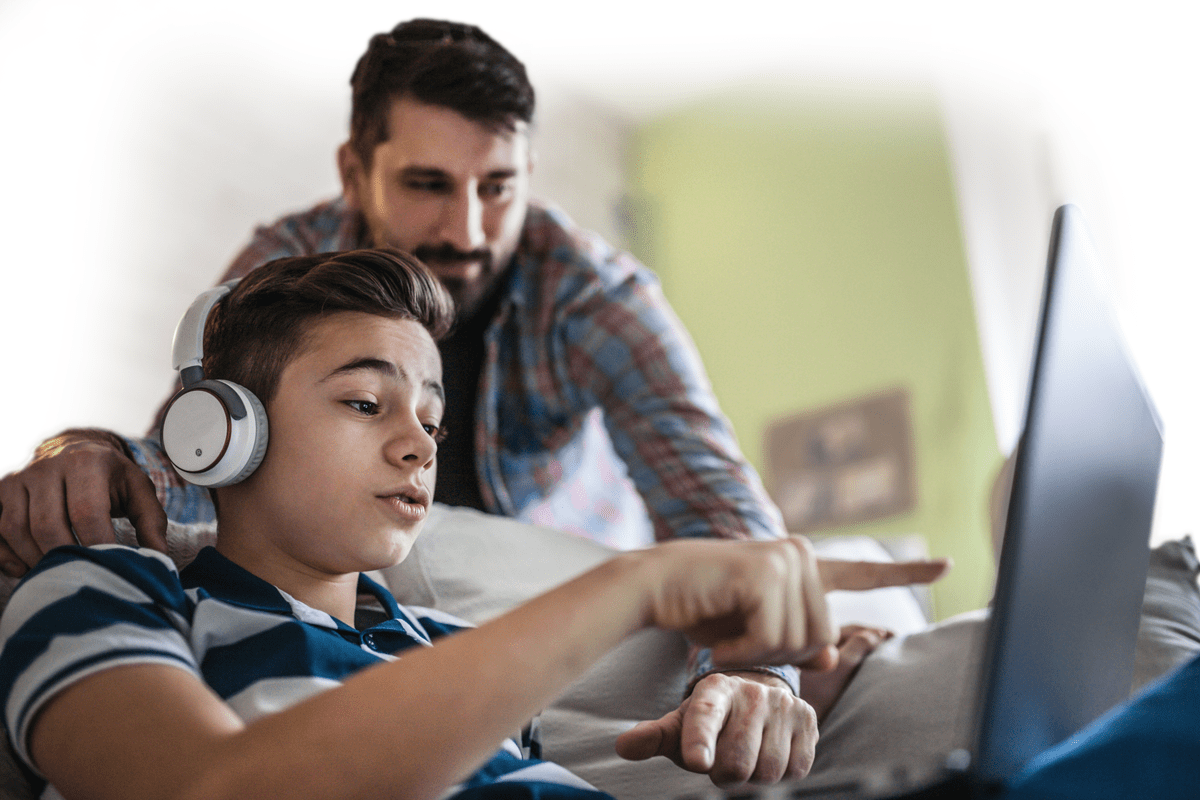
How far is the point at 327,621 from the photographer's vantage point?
70 cm

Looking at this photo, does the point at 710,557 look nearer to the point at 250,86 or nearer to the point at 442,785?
the point at 442,785

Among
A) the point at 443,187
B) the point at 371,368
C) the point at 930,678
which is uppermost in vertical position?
the point at 443,187

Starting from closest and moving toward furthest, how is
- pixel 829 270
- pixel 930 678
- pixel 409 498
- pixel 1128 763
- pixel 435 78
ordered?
pixel 1128 763
pixel 409 498
pixel 930 678
pixel 435 78
pixel 829 270

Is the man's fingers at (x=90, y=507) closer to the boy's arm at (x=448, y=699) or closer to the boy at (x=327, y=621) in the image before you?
the boy at (x=327, y=621)

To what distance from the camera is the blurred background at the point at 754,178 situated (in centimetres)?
218

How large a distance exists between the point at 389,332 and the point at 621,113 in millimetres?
3173

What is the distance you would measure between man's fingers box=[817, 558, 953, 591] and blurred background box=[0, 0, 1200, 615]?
4.31 feet

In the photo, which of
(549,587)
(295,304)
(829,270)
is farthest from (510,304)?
(829,270)

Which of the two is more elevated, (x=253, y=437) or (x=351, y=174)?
(x=351, y=174)

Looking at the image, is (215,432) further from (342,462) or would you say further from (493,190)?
(493,190)

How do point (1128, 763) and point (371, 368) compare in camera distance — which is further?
point (371, 368)

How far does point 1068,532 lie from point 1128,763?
128 mm

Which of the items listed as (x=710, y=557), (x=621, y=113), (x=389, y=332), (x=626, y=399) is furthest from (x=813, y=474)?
(x=710, y=557)

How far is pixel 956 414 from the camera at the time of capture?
9.91ft
